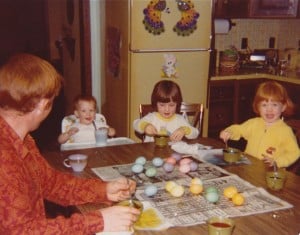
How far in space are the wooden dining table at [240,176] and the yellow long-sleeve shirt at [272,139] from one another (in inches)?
7.3

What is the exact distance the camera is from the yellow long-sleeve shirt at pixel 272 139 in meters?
2.18

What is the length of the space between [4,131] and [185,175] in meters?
0.81

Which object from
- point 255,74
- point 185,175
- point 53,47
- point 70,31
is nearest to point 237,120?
point 255,74

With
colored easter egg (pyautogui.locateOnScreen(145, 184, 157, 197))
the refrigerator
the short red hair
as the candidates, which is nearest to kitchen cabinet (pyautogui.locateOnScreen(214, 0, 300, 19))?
the refrigerator

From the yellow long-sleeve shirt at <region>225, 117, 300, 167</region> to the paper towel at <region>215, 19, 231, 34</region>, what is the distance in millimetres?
2020

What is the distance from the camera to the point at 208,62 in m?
3.95

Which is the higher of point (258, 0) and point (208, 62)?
point (258, 0)

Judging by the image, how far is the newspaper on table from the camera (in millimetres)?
1506

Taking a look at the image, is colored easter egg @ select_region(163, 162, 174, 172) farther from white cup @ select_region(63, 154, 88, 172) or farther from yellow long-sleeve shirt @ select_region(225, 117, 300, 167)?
yellow long-sleeve shirt @ select_region(225, 117, 300, 167)

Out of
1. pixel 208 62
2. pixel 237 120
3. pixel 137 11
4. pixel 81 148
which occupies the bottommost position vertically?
pixel 237 120

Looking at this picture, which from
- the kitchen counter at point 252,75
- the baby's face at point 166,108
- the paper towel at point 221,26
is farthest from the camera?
the paper towel at point 221,26

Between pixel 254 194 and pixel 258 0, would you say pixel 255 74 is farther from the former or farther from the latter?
pixel 254 194

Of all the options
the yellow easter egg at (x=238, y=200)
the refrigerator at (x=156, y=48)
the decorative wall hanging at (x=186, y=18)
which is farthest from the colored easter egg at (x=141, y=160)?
the decorative wall hanging at (x=186, y=18)

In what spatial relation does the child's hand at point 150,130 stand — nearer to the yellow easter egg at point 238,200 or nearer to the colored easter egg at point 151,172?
the colored easter egg at point 151,172
